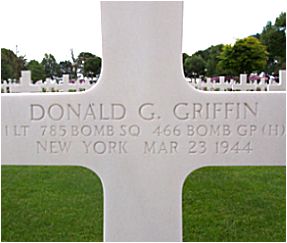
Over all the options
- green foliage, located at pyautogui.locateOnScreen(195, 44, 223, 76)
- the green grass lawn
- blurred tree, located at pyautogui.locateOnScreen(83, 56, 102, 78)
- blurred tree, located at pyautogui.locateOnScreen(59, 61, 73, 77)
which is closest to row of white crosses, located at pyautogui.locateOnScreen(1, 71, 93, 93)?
blurred tree, located at pyautogui.locateOnScreen(83, 56, 102, 78)

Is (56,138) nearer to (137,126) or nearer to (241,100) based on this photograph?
(137,126)

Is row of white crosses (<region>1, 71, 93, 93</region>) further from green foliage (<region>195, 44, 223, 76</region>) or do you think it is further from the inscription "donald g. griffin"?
green foliage (<region>195, 44, 223, 76</region>)

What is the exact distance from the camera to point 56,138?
1379 millimetres

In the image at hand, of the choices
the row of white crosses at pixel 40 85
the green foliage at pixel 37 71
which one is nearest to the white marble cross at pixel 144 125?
the row of white crosses at pixel 40 85

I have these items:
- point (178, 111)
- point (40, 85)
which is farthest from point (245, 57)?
point (178, 111)

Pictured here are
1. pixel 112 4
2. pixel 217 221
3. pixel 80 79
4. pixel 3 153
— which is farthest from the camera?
pixel 80 79

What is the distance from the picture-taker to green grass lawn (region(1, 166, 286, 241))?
2127 mm

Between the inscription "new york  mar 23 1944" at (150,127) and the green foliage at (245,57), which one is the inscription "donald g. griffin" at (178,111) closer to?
the inscription "new york  mar 23 1944" at (150,127)

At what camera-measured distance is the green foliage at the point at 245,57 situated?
8648mm

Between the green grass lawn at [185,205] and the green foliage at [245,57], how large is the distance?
539 cm

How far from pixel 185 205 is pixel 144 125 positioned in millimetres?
1367

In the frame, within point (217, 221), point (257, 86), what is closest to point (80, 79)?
point (257, 86)

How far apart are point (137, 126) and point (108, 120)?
0.29ft

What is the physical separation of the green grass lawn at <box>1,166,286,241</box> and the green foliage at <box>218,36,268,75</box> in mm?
5394
